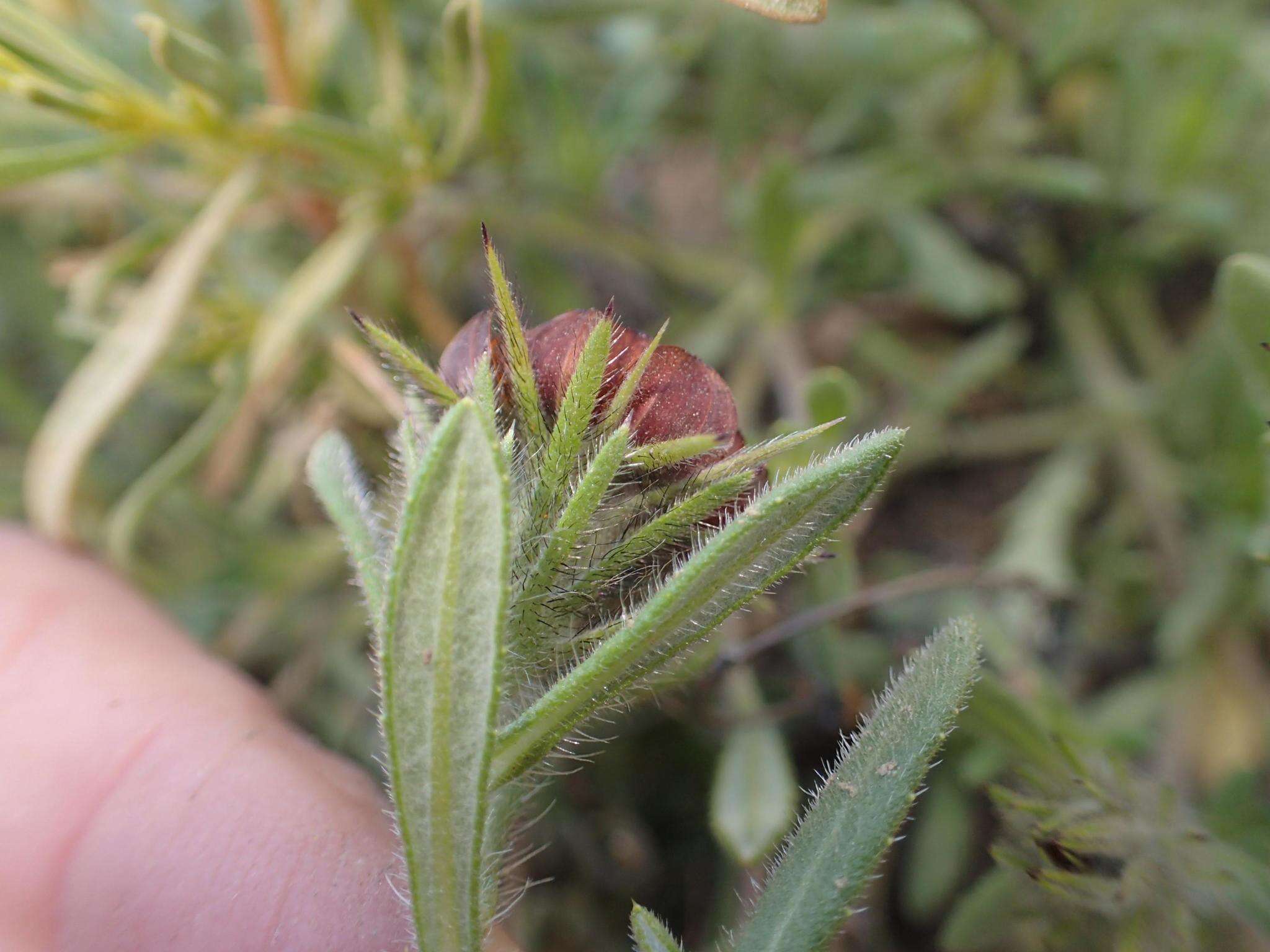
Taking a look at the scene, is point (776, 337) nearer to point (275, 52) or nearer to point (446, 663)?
point (275, 52)

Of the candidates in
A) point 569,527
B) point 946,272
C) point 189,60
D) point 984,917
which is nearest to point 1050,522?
point 946,272

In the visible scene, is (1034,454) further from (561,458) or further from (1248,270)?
(561,458)

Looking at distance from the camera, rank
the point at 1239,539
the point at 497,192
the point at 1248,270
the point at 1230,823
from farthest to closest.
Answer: the point at 497,192 < the point at 1239,539 < the point at 1230,823 < the point at 1248,270

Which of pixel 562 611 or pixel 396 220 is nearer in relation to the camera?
pixel 562 611

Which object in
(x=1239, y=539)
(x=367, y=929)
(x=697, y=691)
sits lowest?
(x=1239, y=539)

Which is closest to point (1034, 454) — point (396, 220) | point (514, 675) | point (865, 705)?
point (865, 705)

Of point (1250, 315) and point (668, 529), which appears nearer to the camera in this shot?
point (668, 529)
